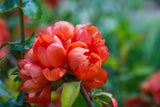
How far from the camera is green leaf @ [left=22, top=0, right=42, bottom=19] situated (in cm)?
48

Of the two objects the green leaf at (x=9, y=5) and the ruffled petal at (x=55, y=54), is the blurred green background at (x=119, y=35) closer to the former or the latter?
the green leaf at (x=9, y=5)

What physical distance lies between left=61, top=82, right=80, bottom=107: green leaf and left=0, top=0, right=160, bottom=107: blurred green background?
26.3 inches

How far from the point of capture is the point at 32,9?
490 mm

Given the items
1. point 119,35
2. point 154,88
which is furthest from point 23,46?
point 119,35

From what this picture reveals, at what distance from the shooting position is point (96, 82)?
0.40 m

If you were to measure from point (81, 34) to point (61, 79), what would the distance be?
0.23ft

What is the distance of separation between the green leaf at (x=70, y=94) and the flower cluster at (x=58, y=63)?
2cm

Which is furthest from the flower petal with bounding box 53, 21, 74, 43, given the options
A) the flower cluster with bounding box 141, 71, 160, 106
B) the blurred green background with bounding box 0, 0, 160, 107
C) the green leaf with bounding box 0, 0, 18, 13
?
the flower cluster with bounding box 141, 71, 160, 106

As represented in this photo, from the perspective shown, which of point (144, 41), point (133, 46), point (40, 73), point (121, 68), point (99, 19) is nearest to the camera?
point (40, 73)

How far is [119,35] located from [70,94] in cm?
115

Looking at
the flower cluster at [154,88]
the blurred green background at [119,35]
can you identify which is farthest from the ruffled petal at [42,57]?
the flower cluster at [154,88]

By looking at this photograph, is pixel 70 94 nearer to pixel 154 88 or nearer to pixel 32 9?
pixel 32 9

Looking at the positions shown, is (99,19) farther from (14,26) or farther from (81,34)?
(81,34)

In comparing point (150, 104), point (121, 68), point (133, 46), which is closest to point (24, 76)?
point (150, 104)
